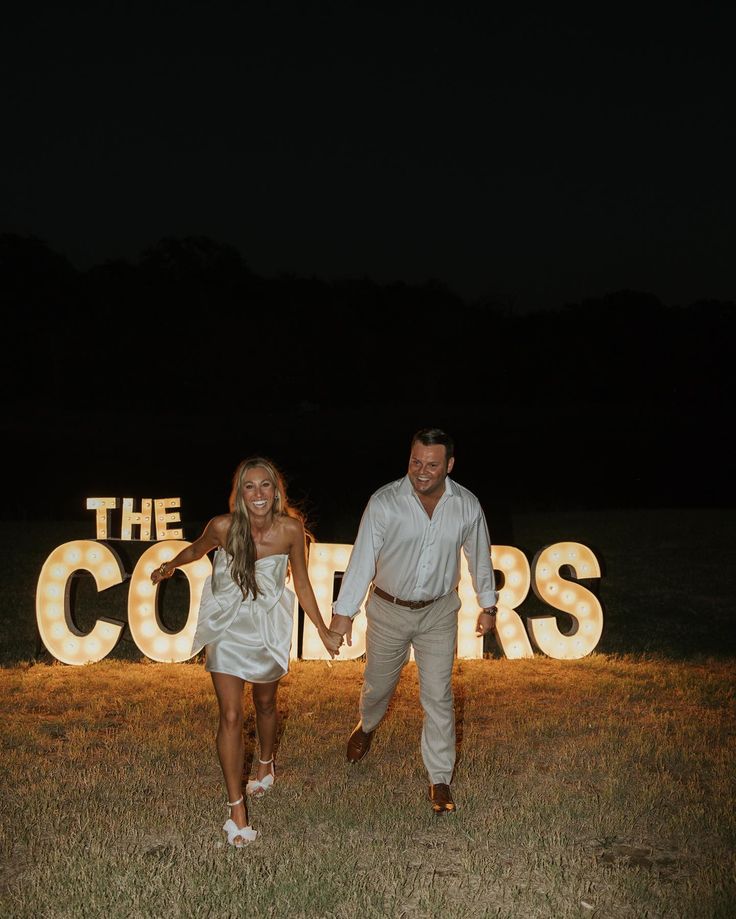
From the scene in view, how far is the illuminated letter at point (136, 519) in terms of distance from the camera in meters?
13.7

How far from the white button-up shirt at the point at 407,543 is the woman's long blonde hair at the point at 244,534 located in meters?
0.62

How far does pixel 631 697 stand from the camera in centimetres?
997

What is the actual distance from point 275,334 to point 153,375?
31.5 feet

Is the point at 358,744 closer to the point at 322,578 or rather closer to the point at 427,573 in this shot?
the point at 427,573

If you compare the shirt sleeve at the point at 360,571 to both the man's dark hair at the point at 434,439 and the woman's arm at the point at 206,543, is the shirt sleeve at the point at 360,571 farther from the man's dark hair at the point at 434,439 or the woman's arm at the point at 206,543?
the woman's arm at the point at 206,543

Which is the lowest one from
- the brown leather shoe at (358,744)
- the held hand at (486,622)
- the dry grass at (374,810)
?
the dry grass at (374,810)

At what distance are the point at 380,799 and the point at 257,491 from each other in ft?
7.01

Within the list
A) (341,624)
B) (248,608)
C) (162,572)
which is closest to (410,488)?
(341,624)

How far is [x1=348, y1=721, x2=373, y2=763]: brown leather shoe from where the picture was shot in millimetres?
7629

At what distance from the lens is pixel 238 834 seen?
6.12m

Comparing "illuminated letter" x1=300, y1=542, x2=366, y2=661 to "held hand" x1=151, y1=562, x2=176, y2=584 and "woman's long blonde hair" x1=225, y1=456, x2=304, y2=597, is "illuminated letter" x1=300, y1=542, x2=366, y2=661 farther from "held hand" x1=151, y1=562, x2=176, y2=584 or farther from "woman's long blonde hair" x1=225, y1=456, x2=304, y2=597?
"woman's long blonde hair" x1=225, y1=456, x2=304, y2=597

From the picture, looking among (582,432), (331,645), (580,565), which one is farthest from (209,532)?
(582,432)

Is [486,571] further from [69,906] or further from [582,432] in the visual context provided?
[582,432]

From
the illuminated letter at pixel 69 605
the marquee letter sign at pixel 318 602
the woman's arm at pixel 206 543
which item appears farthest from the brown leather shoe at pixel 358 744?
the illuminated letter at pixel 69 605
